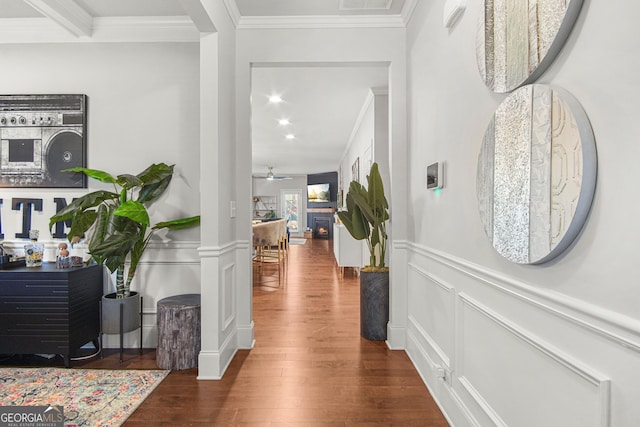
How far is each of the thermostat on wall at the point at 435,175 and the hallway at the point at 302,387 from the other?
50.8 inches

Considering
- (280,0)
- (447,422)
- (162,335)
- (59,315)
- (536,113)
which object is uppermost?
(280,0)

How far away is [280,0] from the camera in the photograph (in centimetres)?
248

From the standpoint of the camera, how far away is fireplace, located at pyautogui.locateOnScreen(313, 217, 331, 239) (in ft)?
42.0

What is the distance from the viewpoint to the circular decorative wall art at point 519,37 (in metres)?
0.94

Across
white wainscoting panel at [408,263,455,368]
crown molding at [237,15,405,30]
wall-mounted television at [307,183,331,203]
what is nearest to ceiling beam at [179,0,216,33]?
crown molding at [237,15,405,30]

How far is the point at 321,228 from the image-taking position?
12.9 metres

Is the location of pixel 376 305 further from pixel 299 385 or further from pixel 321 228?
pixel 321 228

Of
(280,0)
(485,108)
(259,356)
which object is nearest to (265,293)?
(259,356)

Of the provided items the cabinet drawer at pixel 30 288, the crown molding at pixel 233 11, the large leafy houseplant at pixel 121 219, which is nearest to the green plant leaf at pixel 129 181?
the large leafy houseplant at pixel 121 219

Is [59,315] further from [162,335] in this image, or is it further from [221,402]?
[221,402]

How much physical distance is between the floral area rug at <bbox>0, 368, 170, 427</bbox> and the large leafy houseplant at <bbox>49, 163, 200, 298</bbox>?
0.59 m

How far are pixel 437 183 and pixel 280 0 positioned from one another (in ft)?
5.93

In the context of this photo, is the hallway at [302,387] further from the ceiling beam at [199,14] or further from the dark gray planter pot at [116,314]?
the ceiling beam at [199,14]

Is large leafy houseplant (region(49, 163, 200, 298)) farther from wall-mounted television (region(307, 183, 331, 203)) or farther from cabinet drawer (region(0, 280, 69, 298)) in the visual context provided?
wall-mounted television (region(307, 183, 331, 203))
